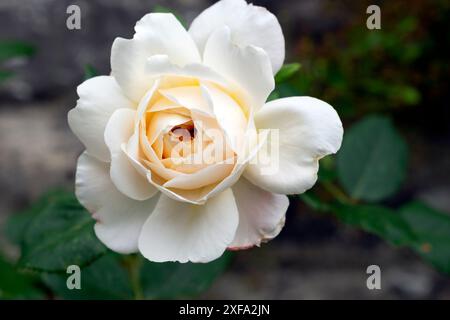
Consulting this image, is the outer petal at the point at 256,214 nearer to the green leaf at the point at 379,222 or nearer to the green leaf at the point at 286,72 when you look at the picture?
the green leaf at the point at 286,72

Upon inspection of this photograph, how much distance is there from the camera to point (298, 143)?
625 mm

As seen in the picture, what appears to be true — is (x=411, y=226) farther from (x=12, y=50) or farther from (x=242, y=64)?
(x=12, y=50)

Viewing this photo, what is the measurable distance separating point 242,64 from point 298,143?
109 mm

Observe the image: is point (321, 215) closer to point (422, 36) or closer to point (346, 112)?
point (346, 112)

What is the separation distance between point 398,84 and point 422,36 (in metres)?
0.15

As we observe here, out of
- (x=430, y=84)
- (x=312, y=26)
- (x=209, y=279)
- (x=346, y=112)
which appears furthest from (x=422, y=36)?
(x=209, y=279)

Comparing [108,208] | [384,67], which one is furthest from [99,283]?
[384,67]

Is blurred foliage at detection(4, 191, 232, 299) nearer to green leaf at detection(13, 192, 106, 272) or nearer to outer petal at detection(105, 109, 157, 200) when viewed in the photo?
green leaf at detection(13, 192, 106, 272)

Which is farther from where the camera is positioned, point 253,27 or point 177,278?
point 177,278

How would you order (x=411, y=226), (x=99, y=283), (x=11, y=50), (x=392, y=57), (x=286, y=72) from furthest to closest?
(x=392, y=57), (x=11, y=50), (x=411, y=226), (x=99, y=283), (x=286, y=72)

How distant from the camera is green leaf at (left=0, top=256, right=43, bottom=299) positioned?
3.44 feet

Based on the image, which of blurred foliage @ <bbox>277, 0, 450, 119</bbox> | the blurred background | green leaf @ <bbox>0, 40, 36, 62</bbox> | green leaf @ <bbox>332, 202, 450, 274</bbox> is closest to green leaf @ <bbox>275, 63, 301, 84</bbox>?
green leaf @ <bbox>332, 202, 450, 274</bbox>

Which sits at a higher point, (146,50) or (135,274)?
(146,50)

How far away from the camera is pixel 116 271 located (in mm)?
1029
